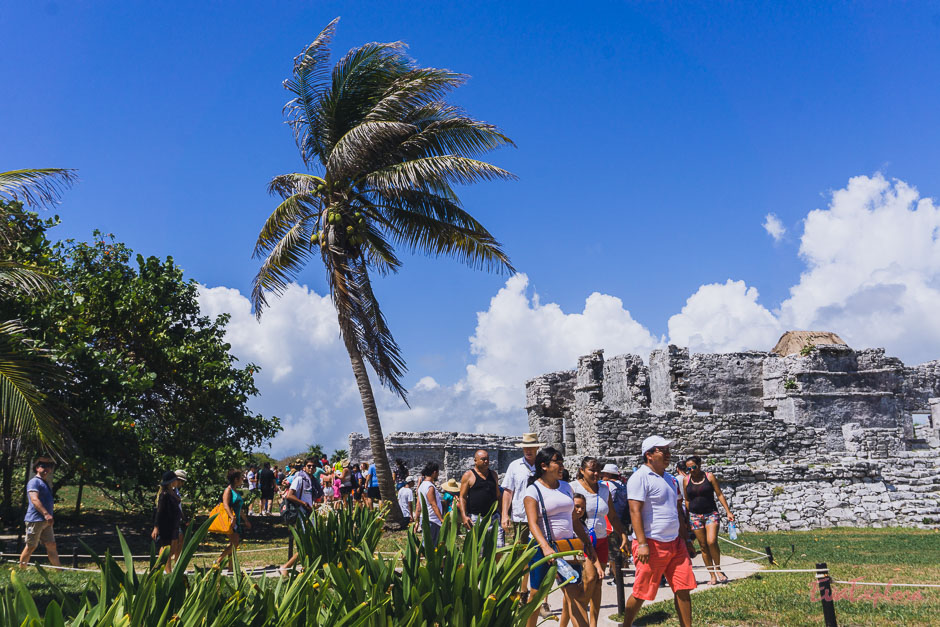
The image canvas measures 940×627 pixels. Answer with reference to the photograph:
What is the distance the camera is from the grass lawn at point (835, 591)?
651cm

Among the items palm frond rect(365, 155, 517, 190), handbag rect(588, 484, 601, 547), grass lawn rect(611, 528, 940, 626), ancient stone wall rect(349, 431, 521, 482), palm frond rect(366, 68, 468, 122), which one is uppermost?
palm frond rect(366, 68, 468, 122)

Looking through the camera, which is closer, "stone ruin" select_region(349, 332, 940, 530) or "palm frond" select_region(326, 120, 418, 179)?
"palm frond" select_region(326, 120, 418, 179)

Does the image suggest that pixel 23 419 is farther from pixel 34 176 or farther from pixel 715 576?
pixel 715 576

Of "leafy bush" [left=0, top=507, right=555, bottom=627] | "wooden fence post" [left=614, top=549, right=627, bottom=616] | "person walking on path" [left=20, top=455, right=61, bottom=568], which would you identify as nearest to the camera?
"leafy bush" [left=0, top=507, right=555, bottom=627]

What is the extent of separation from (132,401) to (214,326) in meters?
3.22

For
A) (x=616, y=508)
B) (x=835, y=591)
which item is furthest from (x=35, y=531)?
(x=835, y=591)

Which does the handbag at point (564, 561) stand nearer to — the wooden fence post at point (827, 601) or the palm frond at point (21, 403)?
the wooden fence post at point (827, 601)

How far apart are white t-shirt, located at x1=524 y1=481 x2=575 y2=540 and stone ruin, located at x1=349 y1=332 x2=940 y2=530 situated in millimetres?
11624

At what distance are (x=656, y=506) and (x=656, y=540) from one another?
0.27m

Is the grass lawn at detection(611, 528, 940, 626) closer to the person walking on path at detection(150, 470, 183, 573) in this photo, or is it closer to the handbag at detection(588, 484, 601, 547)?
the handbag at detection(588, 484, 601, 547)

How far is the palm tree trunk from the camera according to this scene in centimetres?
1428

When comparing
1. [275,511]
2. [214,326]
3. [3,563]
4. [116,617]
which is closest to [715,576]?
[116,617]

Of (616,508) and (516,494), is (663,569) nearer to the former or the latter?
(516,494)

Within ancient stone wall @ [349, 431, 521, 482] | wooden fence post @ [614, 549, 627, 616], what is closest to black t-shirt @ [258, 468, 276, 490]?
ancient stone wall @ [349, 431, 521, 482]
